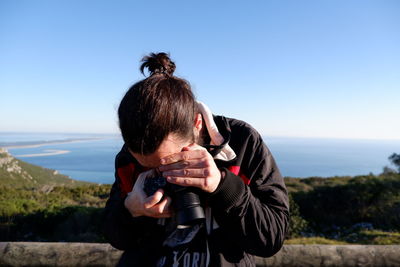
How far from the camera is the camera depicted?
100cm

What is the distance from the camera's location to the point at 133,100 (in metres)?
1.03

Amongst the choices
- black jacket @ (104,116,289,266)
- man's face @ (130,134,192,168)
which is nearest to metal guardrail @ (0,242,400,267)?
black jacket @ (104,116,289,266)

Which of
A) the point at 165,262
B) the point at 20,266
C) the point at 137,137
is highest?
the point at 137,137

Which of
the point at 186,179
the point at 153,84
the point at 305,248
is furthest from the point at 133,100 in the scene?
the point at 305,248

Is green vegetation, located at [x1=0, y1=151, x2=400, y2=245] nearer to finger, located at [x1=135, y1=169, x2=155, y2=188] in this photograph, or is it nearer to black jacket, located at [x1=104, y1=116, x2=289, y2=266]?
black jacket, located at [x1=104, y1=116, x2=289, y2=266]

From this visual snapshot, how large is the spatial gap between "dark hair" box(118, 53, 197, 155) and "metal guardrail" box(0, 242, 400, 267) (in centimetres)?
141

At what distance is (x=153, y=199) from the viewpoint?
3.36 ft

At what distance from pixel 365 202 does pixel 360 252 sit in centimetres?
941

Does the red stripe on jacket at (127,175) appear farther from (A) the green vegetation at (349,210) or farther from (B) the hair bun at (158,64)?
(A) the green vegetation at (349,210)

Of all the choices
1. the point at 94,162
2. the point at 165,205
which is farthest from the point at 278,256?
the point at 94,162

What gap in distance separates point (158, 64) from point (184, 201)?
30.2 inches

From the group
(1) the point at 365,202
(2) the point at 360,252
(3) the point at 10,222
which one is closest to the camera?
(2) the point at 360,252

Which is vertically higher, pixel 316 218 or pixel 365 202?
pixel 365 202

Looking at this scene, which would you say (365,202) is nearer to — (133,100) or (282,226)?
(282,226)
